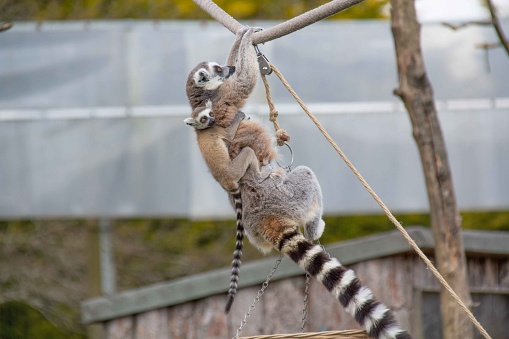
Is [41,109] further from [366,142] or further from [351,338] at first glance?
[351,338]

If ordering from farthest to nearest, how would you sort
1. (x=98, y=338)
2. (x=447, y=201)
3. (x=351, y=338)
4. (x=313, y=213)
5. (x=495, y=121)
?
(x=98, y=338)
(x=495, y=121)
(x=447, y=201)
(x=313, y=213)
(x=351, y=338)

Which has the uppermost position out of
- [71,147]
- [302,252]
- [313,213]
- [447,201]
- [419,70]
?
[71,147]

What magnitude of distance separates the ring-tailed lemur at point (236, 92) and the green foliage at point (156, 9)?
591cm

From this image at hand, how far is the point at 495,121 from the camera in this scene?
7.63 m

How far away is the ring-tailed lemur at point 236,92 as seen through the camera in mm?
4418

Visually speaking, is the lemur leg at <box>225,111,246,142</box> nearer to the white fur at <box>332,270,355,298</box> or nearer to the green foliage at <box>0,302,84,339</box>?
the white fur at <box>332,270,355,298</box>

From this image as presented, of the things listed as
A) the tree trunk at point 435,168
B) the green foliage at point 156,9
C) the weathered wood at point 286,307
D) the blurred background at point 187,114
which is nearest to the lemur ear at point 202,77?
the tree trunk at point 435,168

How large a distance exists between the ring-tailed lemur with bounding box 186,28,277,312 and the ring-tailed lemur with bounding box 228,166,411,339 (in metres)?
0.10

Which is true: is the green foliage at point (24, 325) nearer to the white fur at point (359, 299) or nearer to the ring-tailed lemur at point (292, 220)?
the ring-tailed lemur at point (292, 220)

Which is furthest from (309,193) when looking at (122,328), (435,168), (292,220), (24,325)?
(24,325)

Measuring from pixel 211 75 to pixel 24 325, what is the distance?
843 centimetres

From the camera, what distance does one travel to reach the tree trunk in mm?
5238

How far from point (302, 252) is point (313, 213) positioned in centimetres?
47

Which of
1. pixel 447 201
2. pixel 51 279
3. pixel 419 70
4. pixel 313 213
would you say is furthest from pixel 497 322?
pixel 51 279
